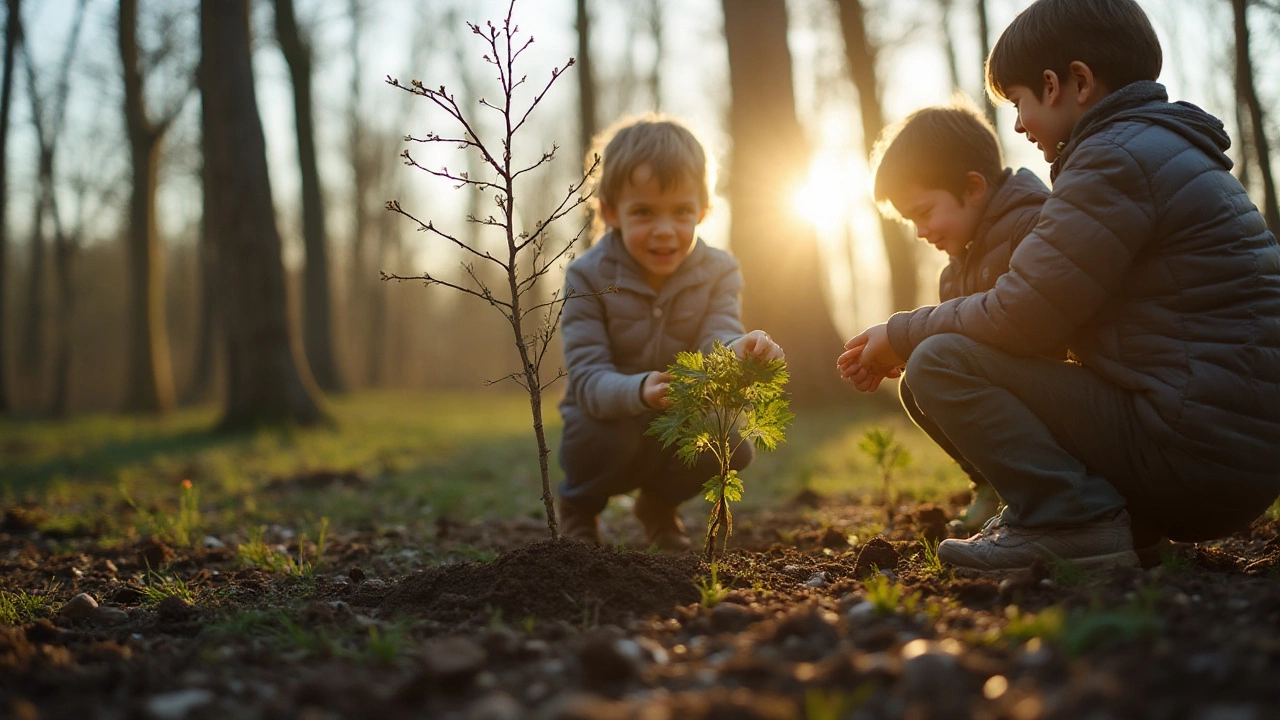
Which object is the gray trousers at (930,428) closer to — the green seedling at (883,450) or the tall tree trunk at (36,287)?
the green seedling at (883,450)

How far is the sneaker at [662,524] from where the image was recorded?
3.97 m

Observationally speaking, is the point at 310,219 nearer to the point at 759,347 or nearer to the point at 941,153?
the point at 941,153

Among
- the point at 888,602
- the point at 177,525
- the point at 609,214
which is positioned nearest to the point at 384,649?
the point at 888,602

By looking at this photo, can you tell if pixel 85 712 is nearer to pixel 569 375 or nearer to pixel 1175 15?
pixel 569 375

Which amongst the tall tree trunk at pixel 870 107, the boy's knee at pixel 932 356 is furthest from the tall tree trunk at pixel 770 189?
the boy's knee at pixel 932 356

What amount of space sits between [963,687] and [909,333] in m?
1.49

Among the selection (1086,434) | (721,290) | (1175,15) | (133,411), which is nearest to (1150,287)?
(1086,434)

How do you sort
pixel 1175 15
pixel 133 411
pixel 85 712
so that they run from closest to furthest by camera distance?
pixel 85 712 → pixel 1175 15 → pixel 133 411

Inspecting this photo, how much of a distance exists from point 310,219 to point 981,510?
17756mm

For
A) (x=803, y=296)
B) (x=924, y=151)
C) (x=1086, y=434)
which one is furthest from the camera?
(x=803, y=296)

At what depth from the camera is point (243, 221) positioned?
9953 mm

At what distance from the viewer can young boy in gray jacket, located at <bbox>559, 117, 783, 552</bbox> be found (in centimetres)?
375

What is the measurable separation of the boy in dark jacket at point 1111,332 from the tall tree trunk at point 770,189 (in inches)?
270

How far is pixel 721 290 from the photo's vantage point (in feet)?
13.1
